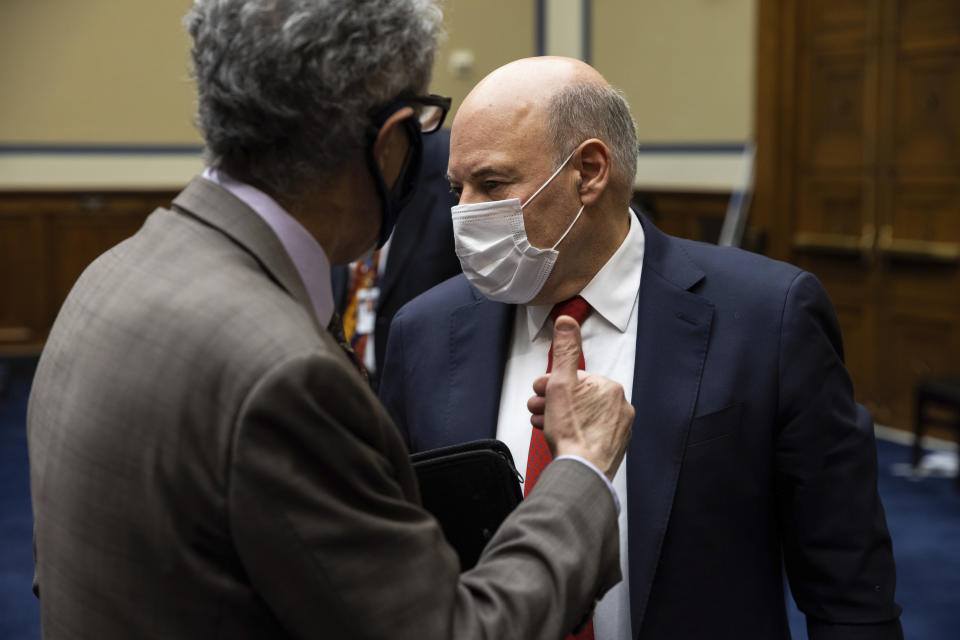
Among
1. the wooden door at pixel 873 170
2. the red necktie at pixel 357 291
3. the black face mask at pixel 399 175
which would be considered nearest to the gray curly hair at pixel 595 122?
the black face mask at pixel 399 175

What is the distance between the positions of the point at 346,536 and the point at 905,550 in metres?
3.99

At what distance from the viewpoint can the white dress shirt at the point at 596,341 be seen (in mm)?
1707

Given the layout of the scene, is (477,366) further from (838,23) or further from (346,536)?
(838,23)

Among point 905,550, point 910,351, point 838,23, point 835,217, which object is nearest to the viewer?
point 905,550

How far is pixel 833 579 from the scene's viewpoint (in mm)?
1602

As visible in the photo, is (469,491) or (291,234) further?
(469,491)

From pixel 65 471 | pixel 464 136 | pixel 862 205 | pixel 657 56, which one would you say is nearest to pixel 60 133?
pixel 657 56

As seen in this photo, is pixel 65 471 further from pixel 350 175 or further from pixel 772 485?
pixel 772 485

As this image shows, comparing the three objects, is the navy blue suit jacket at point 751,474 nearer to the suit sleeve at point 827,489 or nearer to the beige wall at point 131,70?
the suit sleeve at point 827,489

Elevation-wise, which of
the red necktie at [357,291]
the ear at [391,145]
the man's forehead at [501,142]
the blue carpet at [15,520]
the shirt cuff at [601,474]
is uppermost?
the ear at [391,145]

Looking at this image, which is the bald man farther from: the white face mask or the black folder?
the black folder

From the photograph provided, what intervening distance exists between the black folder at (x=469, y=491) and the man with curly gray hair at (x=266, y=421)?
0.83 ft

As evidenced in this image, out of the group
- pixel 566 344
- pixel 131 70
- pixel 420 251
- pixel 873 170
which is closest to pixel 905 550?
pixel 873 170

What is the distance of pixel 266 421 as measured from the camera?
0.93 meters
